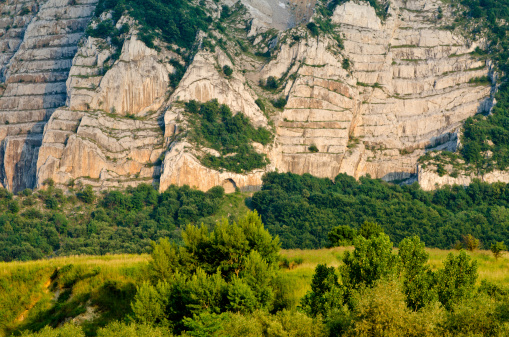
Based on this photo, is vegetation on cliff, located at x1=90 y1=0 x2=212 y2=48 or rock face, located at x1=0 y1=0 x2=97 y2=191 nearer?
rock face, located at x1=0 y1=0 x2=97 y2=191

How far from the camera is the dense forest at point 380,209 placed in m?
87.5

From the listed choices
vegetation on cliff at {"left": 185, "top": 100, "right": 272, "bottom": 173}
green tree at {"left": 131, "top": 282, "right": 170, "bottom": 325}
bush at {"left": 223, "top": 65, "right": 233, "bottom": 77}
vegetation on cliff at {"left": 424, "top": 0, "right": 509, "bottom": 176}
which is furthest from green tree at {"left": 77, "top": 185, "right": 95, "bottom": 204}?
green tree at {"left": 131, "top": 282, "right": 170, "bottom": 325}

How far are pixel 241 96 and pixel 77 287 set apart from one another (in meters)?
71.3

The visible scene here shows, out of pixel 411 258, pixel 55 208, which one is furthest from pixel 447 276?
pixel 55 208

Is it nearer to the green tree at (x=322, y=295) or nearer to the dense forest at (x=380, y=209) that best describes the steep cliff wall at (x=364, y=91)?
the dense forest at (x=380, y=209)

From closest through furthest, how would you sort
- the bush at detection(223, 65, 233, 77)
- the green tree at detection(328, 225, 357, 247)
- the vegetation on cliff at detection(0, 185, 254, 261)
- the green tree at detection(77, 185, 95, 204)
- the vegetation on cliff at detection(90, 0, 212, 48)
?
the green tree at detection(328, 225, 357, 247) → the vegetation on cliff at detection(0, 185, 254, 261) → the green tree at detection(77, 185, 95, 204) → the bush at detection(223, 65, 233, 77) → the vegetation on cliff at detection(90, 0, 212, 48)

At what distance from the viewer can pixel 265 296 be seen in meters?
33.1

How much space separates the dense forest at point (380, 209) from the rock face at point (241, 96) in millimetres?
4523

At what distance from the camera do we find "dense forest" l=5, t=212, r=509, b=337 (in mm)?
25562

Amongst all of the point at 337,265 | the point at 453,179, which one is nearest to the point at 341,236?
the point at 337,265

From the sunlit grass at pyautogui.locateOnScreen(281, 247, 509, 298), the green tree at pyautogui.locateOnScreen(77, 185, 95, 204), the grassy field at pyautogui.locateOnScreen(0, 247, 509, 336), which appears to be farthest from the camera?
the green tree at pyautogui.locateOnScreen(77, 185, 95, 204)

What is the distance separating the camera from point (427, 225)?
8944 centimetres

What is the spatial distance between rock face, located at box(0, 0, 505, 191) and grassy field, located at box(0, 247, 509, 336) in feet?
179

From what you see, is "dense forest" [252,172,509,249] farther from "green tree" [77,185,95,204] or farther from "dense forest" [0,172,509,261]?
"green tree" [77,185,95,204]
